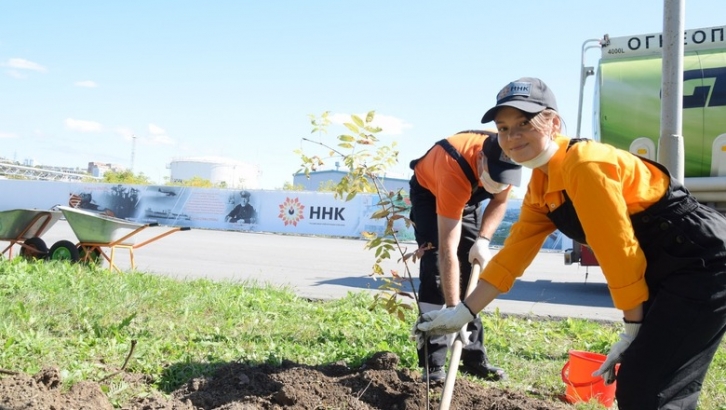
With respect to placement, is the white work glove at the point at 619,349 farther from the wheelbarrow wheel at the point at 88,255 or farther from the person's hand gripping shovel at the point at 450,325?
the wheelbarrow wheel at the point at 88,255

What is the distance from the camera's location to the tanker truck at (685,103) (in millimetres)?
7602

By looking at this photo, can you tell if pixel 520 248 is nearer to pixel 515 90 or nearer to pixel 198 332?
pixel 515 90

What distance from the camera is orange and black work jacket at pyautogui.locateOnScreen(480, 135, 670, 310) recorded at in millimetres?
2076

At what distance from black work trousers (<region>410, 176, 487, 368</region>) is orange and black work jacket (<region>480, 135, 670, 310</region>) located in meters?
1.57

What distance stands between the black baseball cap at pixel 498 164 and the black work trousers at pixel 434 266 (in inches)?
25.9

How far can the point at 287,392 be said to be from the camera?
10.4 ft

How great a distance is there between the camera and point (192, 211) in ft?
76.6

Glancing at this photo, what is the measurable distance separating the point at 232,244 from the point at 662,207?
45.0 ft

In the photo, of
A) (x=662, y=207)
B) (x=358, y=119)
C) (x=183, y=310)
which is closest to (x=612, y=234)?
(x=662, y=207)

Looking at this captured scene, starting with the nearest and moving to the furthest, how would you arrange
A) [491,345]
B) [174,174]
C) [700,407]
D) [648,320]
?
1. [648,320]
2. [700,407]
3. [491,345]
4. [174,174]

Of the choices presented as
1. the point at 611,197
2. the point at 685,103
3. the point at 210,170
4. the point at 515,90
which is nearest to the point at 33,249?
the point at 515,90

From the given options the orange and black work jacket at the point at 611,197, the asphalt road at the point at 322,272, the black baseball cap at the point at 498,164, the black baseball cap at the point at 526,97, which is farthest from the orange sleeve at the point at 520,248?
the asphalt road at the point at 322,272

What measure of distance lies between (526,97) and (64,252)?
6.90 metres

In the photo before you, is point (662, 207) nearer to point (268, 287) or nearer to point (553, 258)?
point (268, 287)
